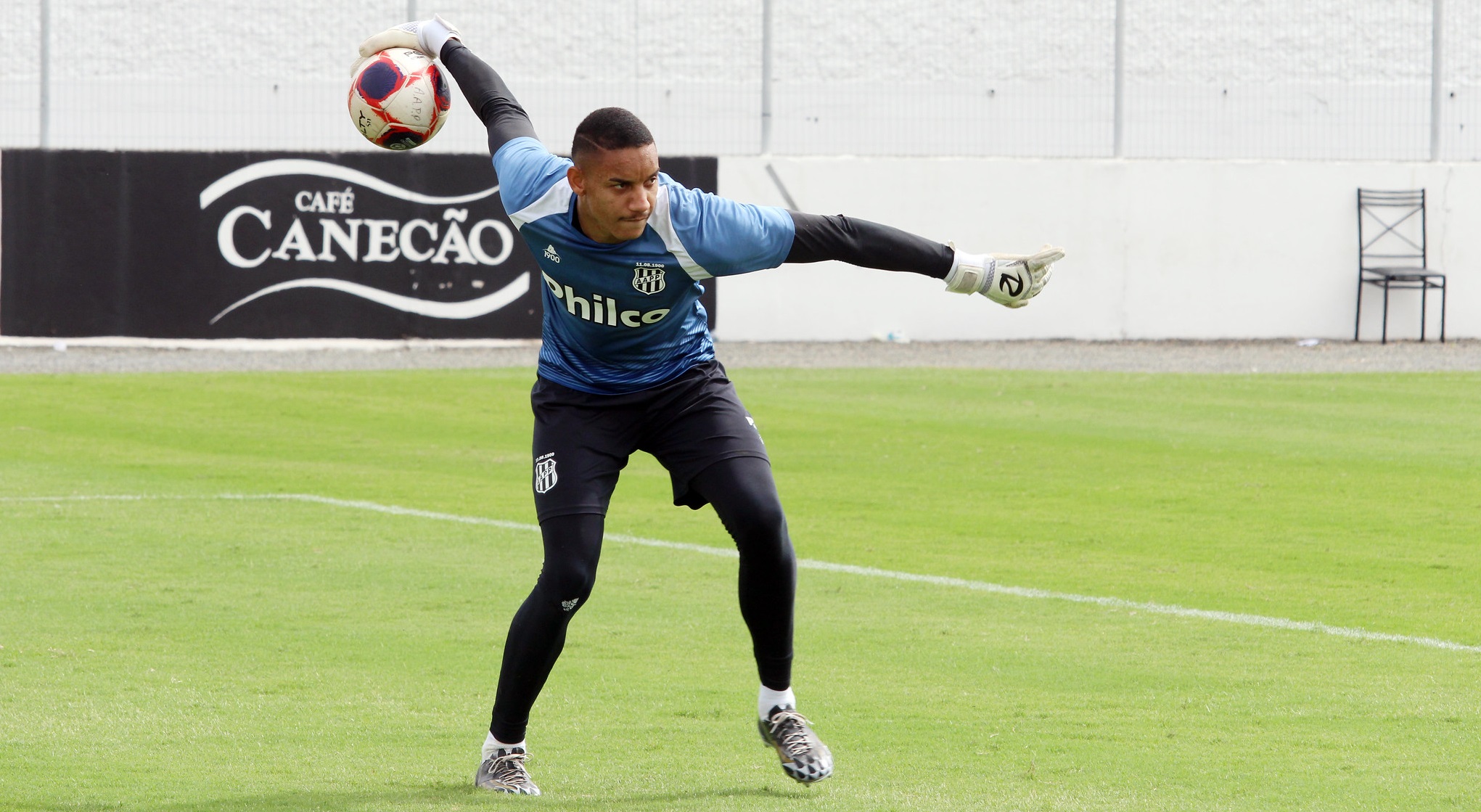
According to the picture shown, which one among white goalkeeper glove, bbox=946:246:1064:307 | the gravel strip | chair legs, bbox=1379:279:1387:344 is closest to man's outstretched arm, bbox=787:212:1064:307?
white goalkeeper glove, bbox=946:246:1064:307

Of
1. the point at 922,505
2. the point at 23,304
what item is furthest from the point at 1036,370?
the point at 23,304

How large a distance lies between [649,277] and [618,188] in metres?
0.28

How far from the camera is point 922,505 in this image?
1048 centimetres

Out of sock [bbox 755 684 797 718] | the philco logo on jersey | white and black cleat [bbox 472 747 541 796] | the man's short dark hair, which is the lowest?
white and black cleat [bbox 472 747 541 796]

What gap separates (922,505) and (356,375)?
8723mm

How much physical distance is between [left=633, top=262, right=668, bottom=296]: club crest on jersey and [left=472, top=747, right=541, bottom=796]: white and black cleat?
1307mm

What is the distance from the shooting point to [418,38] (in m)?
5.85

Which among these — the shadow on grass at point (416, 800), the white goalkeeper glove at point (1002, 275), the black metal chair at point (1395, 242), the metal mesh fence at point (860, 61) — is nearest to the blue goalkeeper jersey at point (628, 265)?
the white goalkeeper glove at point (1002, 275)

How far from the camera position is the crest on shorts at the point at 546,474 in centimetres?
479

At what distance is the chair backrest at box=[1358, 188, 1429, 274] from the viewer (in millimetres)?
21703

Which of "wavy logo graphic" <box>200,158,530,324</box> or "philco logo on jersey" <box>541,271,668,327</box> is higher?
"wavy logo graphic" <box>200,158,530,324</box>

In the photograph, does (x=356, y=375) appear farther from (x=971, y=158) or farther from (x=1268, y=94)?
(x=1268, y=94)

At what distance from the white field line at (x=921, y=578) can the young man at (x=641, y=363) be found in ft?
9.09

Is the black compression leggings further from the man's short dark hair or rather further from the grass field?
the man's short dark hair
